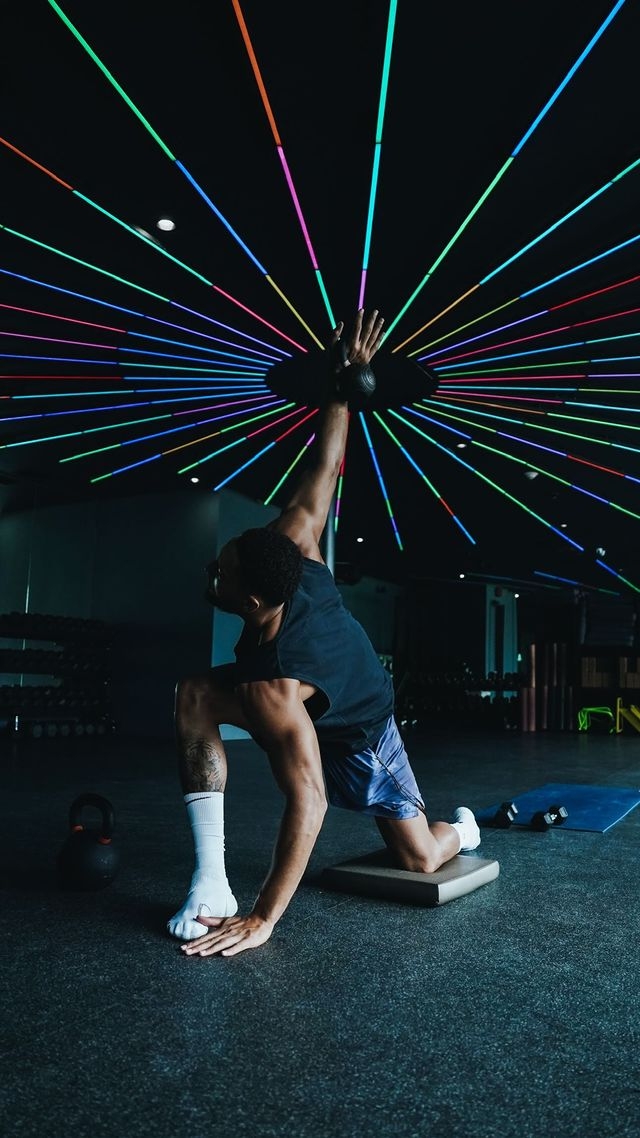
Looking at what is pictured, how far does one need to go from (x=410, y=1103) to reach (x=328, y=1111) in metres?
0.14

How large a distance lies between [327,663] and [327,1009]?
94 cm

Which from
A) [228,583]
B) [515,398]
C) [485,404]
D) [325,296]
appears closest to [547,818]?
[228,583]

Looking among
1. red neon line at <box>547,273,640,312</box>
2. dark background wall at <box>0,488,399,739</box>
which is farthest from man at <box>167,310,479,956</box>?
dark background wall at <box>0,488,399,739</box>

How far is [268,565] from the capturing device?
7.53 feet

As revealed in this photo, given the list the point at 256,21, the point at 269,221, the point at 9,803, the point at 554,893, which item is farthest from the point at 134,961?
the point at 269,221

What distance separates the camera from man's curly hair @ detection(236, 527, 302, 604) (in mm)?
2301

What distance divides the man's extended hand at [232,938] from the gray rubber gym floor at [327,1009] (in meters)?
0.03

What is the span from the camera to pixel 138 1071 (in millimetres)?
1505

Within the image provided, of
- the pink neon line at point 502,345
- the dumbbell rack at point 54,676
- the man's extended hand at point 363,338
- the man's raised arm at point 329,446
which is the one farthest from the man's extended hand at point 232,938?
the dumbbell rack at point 54,676

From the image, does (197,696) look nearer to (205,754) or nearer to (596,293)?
(205,754)

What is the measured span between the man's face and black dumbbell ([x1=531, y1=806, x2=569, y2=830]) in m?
2.54

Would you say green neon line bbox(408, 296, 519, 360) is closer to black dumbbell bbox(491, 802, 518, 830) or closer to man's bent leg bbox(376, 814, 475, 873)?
black dumbbell bbox(491, 802, 518, 830)

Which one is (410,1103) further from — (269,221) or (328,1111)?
(269,221)

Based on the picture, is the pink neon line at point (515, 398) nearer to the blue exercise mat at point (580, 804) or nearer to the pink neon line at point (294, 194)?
the pink neon line at point (294, 194)
